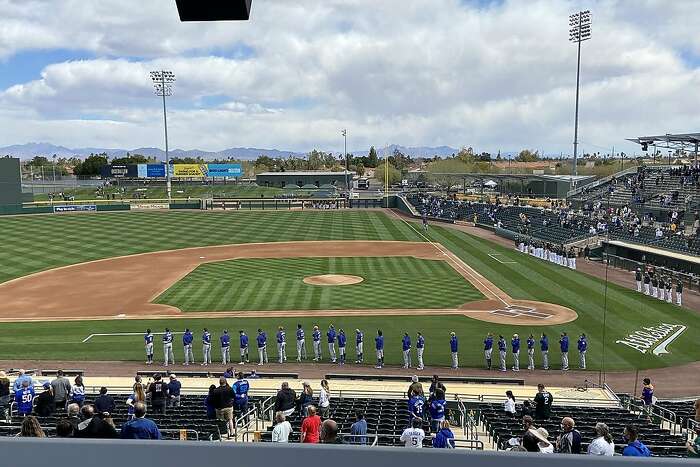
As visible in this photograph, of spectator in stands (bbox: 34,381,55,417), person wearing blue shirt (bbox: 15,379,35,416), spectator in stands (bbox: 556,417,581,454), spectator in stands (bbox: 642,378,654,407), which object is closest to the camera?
spectator in stands (bbox: 556,417,581,454)

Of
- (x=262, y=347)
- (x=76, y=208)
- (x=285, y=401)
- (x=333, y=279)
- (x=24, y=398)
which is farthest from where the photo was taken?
(x=76, y=208)

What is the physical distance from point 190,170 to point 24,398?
3886 inches

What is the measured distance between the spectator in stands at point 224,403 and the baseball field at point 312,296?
10.8m

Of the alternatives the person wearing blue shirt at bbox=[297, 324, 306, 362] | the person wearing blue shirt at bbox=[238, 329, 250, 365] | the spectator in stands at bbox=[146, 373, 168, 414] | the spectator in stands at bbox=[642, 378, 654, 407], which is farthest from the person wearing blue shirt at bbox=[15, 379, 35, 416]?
A: the spectator in stands at bbox=[642, 378, 654, 407]

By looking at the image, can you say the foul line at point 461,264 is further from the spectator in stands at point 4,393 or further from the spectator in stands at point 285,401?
the spectator in stands at point 4,393

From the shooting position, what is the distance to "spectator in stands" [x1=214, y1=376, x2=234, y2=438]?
10992mm

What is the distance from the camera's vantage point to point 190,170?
10638cm

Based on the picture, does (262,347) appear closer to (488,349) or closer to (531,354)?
(488,349)

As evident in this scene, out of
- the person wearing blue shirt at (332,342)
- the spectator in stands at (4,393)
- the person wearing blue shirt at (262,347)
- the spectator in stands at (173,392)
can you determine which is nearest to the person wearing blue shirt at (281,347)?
the person wearing blue shirt at (262,347)

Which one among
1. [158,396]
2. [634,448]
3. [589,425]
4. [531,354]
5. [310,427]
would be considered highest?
[634,448]

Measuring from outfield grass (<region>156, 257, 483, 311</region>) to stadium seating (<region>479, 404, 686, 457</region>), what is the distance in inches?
563

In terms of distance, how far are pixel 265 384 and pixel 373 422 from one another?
21.5 feet

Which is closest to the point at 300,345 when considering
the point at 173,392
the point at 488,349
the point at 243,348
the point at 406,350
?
the point at 243,348

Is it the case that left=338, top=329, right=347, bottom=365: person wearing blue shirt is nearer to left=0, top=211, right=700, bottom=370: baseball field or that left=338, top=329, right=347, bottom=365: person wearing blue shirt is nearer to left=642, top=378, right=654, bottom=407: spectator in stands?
left=0, top=211, right=700, bottom=370: baseball field
